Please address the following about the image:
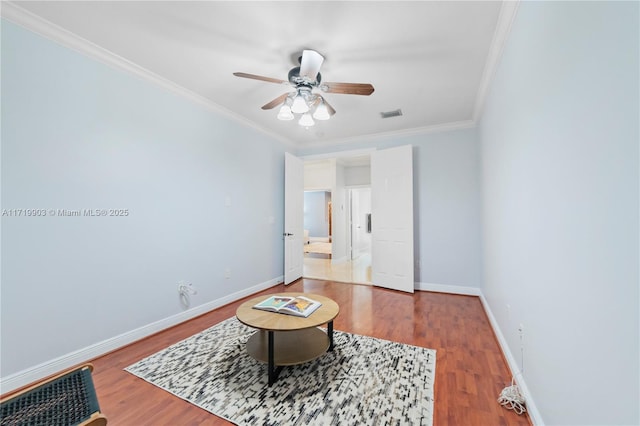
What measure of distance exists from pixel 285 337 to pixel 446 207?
3.15m

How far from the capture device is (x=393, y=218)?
4.24 meters

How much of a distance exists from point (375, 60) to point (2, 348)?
143 inches

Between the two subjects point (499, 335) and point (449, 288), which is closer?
point (499, 335)

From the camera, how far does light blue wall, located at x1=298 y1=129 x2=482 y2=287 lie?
392cm

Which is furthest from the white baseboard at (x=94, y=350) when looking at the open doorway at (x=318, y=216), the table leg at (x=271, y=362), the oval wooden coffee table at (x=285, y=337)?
the open doorway at (x=318, y=216)

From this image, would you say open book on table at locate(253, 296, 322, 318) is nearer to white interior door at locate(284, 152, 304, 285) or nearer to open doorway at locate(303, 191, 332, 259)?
white interior door at locate(284, 152, 304, 285)

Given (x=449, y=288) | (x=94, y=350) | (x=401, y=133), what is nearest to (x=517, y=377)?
(x=449, y=288)

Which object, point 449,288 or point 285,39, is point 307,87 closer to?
point 285,39

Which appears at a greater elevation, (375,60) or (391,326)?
(375,60)

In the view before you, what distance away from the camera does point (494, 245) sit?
2693 mm

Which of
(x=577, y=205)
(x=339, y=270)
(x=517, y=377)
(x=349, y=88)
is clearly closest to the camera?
(x=577, y=205)

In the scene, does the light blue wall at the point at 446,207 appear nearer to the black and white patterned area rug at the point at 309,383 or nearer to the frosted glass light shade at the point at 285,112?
the black and white patterned area rug at the point at 309,383

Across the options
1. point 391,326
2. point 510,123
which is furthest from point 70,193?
point 510,123

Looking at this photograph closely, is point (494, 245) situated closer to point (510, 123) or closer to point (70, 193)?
point (510, 123)
